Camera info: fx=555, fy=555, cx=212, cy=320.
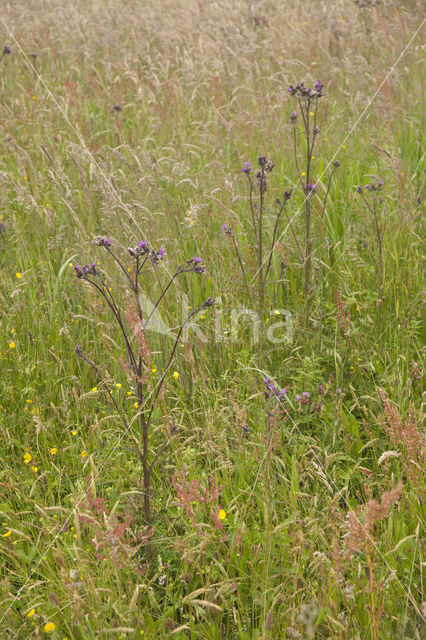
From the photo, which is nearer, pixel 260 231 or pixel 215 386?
pixel 260 231

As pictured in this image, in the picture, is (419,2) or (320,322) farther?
(419,2)

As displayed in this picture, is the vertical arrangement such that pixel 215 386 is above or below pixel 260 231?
below

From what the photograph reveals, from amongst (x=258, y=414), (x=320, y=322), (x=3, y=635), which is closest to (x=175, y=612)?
(x=3, y=635)

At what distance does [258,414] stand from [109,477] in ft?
2.00

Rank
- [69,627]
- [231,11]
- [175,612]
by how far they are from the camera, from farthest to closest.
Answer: [231,11] < [175,612] < [69,627]

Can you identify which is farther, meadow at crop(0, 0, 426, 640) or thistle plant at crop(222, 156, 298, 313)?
thistle plant at crop(222, 156, 298, 313)

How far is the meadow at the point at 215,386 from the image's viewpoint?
60.6 inches

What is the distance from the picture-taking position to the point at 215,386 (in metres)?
2.42

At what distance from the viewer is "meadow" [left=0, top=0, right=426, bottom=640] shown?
60.6 inches

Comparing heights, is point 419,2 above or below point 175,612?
above

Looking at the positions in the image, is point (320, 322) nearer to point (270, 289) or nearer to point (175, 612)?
point (270, 289)

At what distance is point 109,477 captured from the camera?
2.03 m

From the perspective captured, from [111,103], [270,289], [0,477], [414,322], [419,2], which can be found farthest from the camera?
[419,2]

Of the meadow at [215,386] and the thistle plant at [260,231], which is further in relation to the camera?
the thistle plant at [260,231]
